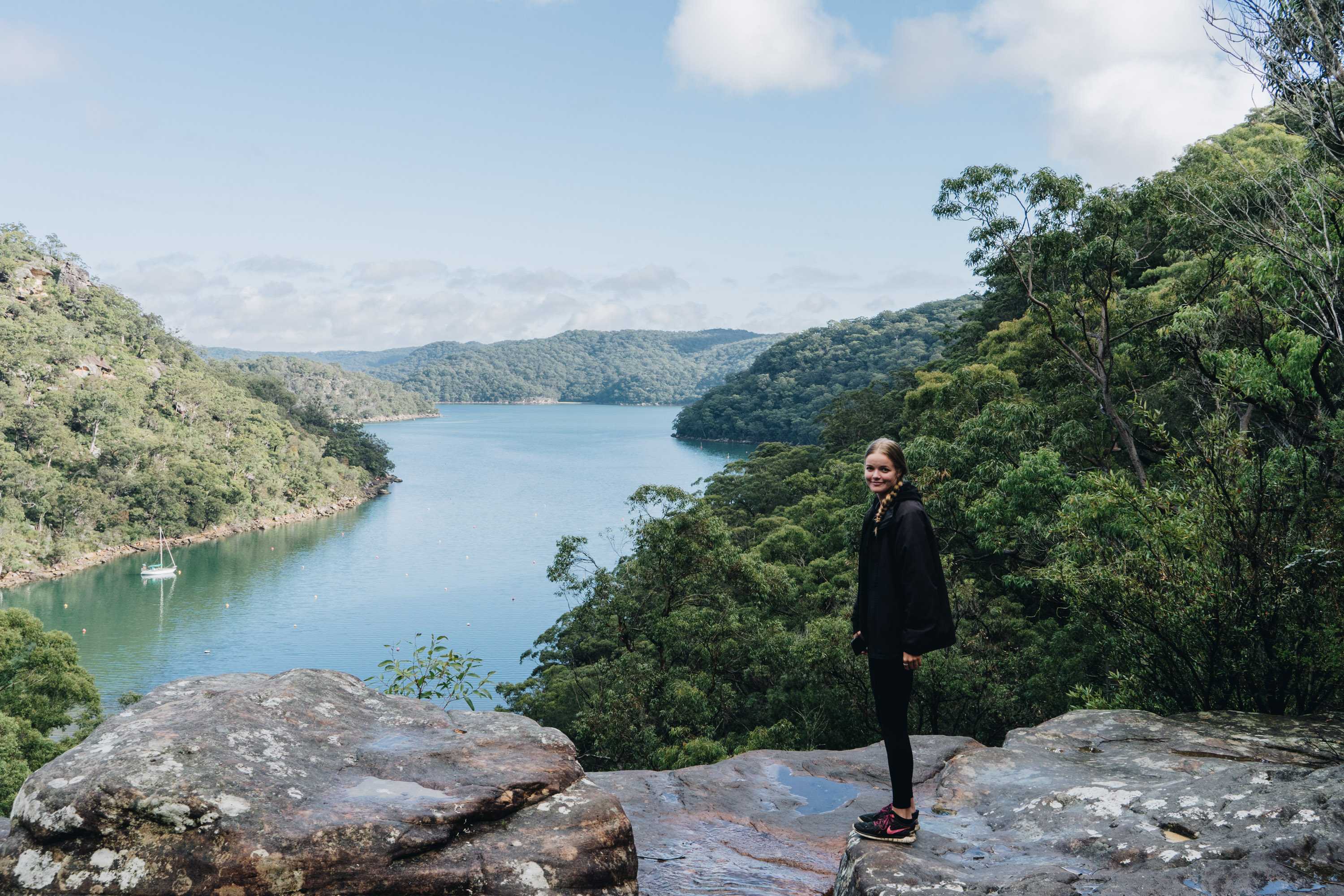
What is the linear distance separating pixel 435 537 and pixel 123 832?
59.0 m

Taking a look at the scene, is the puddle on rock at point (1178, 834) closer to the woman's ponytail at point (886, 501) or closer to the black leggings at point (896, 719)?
the black leggings at point (896, 719)

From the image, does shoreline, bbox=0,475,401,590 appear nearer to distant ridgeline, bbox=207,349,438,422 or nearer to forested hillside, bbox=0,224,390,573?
forested hillside, bbox=0,224,390,573

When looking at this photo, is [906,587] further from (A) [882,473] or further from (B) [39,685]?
(B) [39,685]

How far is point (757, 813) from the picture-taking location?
4922mm

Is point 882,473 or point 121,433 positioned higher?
point 121,433

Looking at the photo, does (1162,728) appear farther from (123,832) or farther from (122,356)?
(122,356)

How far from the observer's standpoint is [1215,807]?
3.69 metres

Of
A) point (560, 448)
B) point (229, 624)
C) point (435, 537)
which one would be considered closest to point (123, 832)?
point (229, 624)

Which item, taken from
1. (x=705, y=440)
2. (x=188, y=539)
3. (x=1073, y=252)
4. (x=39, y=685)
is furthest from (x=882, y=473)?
(x=705, y=440)

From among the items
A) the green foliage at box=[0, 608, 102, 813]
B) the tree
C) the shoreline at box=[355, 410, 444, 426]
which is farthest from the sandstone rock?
the tree

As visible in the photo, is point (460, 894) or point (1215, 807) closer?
point (460, 894)

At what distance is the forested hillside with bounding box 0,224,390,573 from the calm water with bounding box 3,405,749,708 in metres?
3.75

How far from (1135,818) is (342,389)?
162508 millimetres

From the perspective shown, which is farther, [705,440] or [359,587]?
[705,440]
